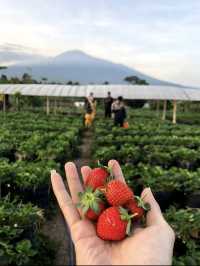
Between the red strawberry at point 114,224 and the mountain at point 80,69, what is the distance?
113698mm

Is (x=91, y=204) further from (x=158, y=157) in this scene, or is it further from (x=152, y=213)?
(x=158, y=157)

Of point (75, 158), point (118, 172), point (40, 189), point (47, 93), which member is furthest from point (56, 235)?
point (47, 93)

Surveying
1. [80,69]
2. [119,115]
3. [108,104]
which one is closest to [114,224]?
[119,115]

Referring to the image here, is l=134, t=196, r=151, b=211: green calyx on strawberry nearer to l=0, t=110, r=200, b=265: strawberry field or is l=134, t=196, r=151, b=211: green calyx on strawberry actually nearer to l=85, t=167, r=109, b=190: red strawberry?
l=85, t=167, r=109, b=190: red strawberry

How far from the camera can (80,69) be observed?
145625 mm

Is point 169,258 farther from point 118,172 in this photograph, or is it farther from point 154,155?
point 154,155

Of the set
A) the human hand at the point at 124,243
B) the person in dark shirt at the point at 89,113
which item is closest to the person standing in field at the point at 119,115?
the person in dark shirt at the point at 89,113

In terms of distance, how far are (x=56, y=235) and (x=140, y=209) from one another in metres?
3.72

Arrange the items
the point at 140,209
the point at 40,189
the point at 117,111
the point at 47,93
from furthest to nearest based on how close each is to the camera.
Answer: the point at 47,93 → the point at 117,111 → the point at 40,189 → the point at 140,209

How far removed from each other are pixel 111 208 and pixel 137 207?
0.55ft

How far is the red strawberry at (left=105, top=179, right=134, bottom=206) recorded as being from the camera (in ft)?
6.82

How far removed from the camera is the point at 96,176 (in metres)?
2.32

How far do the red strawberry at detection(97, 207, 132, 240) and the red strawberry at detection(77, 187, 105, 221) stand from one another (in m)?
0.07

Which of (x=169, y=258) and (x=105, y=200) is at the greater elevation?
(x=105, y=200)
